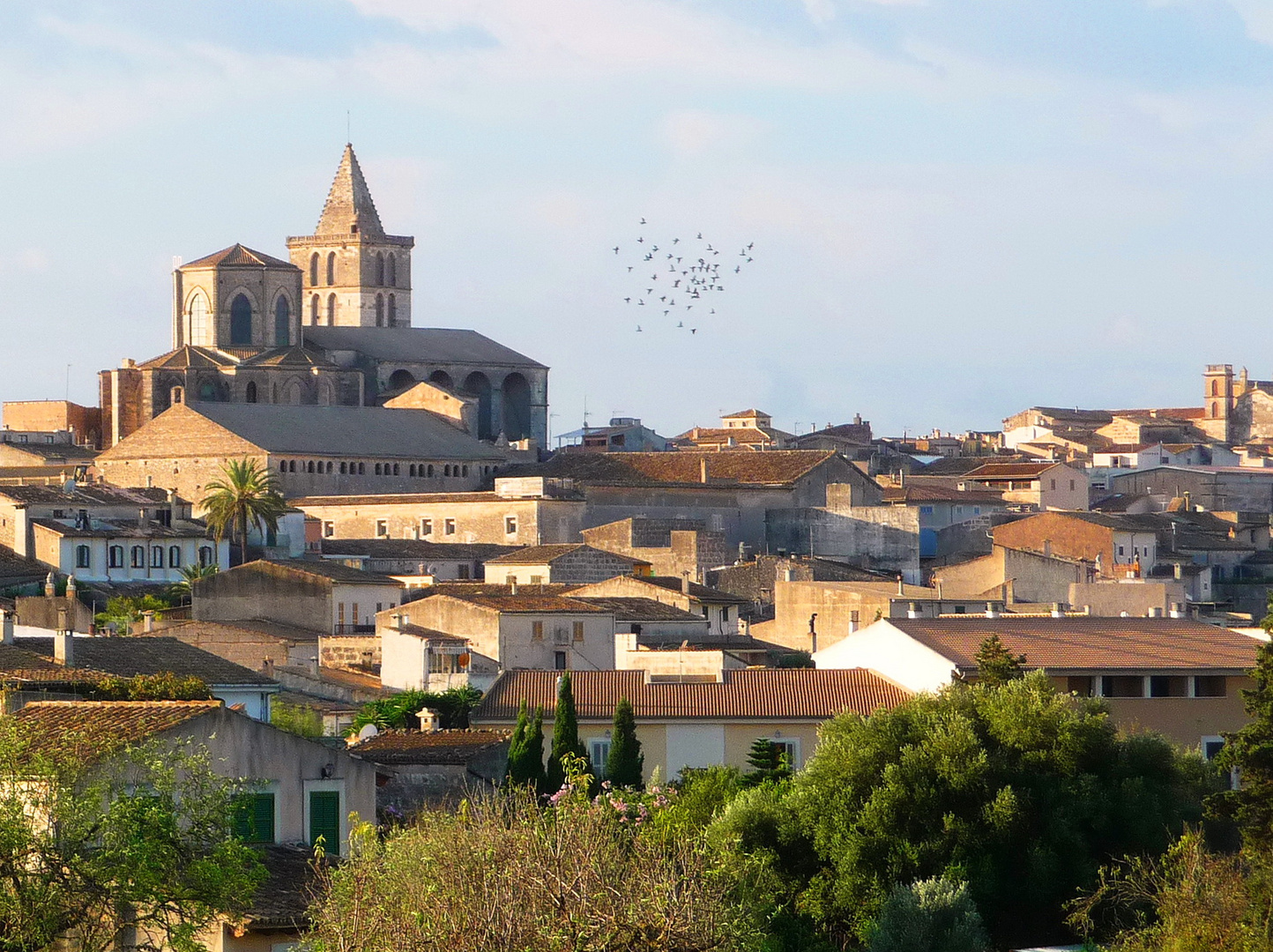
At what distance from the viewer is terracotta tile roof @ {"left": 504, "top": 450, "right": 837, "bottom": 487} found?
7794cm

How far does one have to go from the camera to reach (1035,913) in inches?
933

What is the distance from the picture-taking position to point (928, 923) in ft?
70.1

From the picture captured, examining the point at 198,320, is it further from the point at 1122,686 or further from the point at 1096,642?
the point at 1122,686

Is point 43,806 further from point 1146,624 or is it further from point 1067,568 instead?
point 1067,568

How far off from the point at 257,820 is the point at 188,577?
133ft

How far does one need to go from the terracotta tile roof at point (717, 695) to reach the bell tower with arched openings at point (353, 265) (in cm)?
8266

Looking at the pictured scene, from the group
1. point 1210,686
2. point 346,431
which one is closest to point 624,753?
point 1210,686

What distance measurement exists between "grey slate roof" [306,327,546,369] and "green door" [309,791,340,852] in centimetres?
8107

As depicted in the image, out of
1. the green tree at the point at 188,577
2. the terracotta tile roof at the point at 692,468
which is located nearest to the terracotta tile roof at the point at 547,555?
the green tree at the point at 188,577

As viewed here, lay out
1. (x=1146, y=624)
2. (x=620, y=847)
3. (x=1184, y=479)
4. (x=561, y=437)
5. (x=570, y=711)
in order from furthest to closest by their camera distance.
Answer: (x=561, y=437) → (x=1184, y=479) → (x=1146, y=624) → (x=570, y=711) → (x=620, y=847)

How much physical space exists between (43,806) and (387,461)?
68.4m

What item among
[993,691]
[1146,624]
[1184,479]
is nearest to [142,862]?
[993,691]

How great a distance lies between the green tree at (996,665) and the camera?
2875cm

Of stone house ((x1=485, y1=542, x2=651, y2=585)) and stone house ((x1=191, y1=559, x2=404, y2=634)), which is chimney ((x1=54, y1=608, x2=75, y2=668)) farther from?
stone house ((x1=485, y1=542, x2=651, y2=585))
